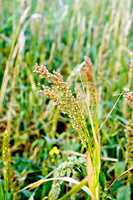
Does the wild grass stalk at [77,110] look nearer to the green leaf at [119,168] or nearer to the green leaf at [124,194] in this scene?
the green leaf at [124,194]

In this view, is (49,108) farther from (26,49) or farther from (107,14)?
(107,14)

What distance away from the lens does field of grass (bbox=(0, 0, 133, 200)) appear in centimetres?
101

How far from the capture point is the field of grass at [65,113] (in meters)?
1.01

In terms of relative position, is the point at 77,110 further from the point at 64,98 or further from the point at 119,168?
the point at 119,168

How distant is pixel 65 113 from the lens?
37.7 inches

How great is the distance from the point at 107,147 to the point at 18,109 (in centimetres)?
57

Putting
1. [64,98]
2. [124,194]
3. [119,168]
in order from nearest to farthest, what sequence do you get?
1. [64,98]
2. [124,194]
3. [119,168]

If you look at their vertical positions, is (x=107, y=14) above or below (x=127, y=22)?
above

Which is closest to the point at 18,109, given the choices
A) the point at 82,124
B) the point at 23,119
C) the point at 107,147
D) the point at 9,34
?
the point at 23,119

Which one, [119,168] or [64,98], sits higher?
[64,98]

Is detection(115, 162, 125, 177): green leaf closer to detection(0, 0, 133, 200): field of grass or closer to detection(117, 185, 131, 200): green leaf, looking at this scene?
detection(0, 0, 133, 200): field of grass

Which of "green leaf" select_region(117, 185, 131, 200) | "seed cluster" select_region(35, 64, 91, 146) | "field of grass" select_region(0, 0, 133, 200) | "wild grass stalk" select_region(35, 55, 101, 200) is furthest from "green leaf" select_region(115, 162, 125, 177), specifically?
"seed cluster" select_region(35, 64, 91, 146)

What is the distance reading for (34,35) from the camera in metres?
2.62

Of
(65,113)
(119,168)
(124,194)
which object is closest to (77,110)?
(65,113)
